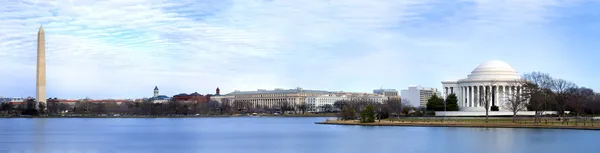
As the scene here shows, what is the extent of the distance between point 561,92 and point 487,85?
74.4 feet

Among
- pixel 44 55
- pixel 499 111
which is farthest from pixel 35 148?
pixel 44 55

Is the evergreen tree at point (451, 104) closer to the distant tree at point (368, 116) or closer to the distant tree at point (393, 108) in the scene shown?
the distant tree at point (393, 108)

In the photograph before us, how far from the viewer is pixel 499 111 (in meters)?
103

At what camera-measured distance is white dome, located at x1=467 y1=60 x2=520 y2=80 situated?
11489 centimetres

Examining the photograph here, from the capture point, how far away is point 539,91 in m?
86.0

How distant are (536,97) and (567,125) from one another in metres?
16.0

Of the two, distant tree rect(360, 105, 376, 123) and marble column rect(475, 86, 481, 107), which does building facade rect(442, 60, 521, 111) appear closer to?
marble column rect(475, 86, 481, 107)

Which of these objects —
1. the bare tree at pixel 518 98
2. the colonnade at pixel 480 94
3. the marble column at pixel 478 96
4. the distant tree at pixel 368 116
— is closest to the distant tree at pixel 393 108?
the colonnade at pixel 480 94

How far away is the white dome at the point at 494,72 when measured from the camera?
11489cm

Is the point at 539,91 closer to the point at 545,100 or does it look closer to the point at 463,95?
the point at 545,100

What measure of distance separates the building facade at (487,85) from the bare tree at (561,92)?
13.2m

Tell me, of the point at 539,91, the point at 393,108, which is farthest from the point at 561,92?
the point at 393,108

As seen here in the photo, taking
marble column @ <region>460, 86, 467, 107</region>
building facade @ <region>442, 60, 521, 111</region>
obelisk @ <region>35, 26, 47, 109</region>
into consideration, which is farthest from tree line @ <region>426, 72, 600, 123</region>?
obelisk @ <region>35, 26, 47, 109</region>

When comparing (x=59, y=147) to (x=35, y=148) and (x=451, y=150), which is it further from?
(x=451, y=150)
